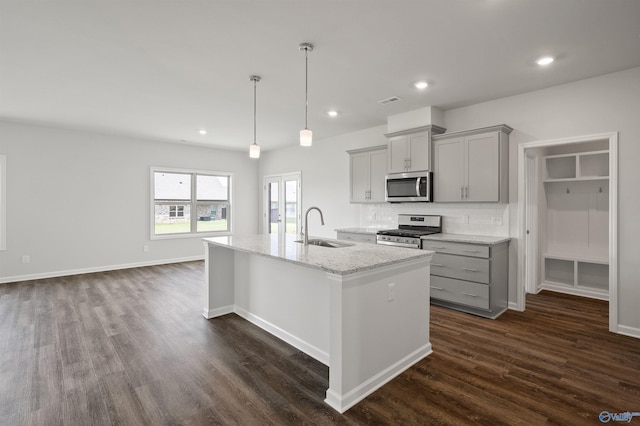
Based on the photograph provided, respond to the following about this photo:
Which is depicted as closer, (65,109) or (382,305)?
(382,305)

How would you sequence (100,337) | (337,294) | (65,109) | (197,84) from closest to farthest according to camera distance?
(337,294), (100,337), (197,84), (65,109)

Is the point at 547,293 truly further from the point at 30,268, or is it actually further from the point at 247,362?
the point at 30,268

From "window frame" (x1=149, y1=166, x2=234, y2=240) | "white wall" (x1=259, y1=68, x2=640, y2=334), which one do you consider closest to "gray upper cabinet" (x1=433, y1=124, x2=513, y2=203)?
"white wall" (x1=259, y1=68, x2=640, y2=334)

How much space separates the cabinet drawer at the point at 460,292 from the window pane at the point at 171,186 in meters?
5.77

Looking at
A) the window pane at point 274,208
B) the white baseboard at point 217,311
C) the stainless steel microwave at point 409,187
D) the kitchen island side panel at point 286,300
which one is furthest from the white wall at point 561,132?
the white baseboard at point 217,311

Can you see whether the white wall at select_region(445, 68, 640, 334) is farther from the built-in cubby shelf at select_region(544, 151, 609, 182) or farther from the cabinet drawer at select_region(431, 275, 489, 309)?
the built-in cubby shelf at select_region(544, 151, 609, 182)

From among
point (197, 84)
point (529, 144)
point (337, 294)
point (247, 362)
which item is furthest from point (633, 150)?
point (197, 84)

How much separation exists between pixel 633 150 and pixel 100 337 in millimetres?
5662

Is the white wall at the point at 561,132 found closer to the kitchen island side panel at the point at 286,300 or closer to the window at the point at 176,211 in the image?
the kitchen island side panel at the point at 286,300

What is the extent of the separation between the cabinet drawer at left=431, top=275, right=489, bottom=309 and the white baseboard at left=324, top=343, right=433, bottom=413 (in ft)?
4.39

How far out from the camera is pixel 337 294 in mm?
2080

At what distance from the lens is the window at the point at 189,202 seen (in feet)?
23.0

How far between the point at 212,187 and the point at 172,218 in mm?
1186

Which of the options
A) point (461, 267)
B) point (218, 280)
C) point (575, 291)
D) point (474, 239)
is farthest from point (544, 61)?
point (218, 280)
